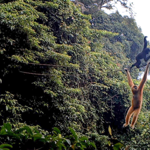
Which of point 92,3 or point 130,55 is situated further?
point 130,55

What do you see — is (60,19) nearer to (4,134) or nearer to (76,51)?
(76,51)

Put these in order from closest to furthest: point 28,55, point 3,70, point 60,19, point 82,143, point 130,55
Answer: point 82,143, point 3,70, point 28,55, point 60,19, point 130,55

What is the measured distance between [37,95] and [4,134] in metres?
3.62

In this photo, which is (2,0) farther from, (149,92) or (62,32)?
(149,92)

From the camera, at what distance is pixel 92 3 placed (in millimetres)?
11516

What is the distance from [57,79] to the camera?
16.7ft

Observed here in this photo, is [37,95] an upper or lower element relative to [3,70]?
lower

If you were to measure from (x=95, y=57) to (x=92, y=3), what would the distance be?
5.31m

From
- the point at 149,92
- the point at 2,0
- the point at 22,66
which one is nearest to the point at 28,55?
the point at 22,66

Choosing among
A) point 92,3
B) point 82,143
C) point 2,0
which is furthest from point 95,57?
point 82,143

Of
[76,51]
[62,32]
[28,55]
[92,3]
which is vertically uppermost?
[92,3]

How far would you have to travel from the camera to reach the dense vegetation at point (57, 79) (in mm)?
4422

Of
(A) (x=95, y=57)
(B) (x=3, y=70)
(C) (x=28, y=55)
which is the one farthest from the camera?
(A) (x=95, y=57)

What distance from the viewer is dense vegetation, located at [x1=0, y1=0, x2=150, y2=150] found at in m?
4.42
